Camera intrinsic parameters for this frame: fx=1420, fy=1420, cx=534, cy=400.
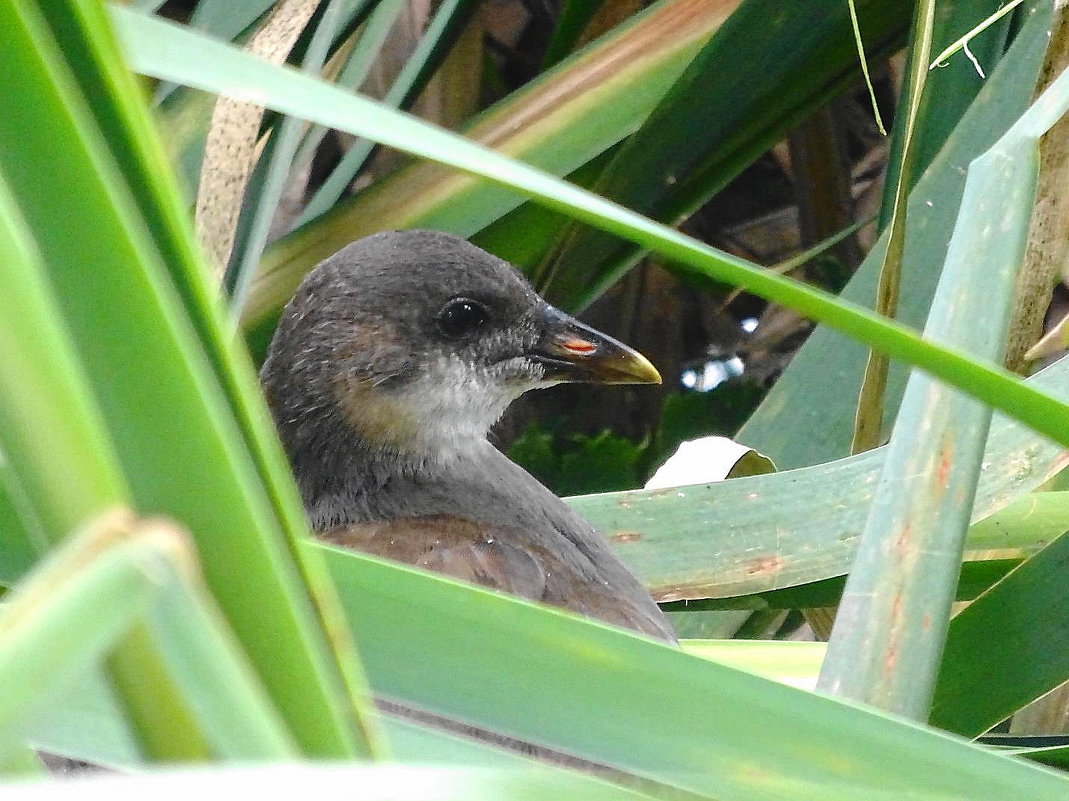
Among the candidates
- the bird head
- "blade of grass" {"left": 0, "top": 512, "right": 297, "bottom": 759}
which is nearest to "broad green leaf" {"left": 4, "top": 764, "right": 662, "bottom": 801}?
"blade of grass" {"left": 0, "top": 512, "right": 297, "bottom": 759}

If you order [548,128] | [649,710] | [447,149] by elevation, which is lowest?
[649,710]

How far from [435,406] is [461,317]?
0.11 meters

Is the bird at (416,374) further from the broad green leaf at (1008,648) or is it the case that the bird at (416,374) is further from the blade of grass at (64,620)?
the blade of grass at (64,620)

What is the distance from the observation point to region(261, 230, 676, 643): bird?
5.48 ft

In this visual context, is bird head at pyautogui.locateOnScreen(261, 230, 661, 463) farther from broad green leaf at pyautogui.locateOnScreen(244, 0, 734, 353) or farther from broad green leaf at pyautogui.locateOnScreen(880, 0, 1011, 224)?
broad green leaf at pyautogui.locateOnScreen(880, 0, 1011, 224)

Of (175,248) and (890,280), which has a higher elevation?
(890,280)

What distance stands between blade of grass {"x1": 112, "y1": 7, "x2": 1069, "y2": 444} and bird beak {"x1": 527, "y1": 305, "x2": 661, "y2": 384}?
116 centimetres

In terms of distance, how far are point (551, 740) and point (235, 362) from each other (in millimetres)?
174

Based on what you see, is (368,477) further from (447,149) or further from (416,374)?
(447,149)

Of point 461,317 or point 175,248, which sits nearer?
point 175,248

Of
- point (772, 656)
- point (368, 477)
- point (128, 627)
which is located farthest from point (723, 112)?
point (128, 627)

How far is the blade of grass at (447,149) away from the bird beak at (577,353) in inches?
45.8

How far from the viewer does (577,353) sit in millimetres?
1759

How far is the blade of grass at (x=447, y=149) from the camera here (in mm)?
530
